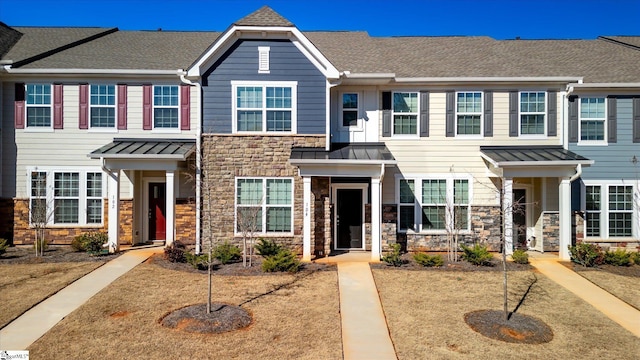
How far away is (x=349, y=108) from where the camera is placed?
43.1 feet

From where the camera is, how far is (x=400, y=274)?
1029 centimetres

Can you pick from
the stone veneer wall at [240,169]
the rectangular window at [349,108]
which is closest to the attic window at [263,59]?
the stone veneer wall at [240,169]

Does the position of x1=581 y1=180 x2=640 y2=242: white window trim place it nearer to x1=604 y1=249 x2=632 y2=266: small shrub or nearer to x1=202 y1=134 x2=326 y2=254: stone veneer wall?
x1=604 y1=249 x2=632 y2=266: small shrub

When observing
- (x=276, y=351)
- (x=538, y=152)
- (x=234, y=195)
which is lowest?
(x=276, y=351)

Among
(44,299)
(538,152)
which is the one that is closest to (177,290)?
(44,299)

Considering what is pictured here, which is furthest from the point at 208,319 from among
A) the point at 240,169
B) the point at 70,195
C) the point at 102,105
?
the point at 102,105

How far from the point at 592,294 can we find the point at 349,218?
23.3ft

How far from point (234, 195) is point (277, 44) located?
17.0ft

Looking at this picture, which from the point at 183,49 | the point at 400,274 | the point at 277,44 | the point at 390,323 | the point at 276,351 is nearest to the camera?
the point at 276,351

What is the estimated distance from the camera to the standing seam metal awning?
461 inches

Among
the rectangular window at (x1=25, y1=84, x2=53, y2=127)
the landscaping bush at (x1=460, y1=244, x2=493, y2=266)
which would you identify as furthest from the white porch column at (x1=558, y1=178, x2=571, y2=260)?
the rectangular window at (x1=25, y1=84, x2=53, y2=127)

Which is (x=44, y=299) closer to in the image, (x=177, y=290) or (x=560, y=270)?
(x=177, y=290)

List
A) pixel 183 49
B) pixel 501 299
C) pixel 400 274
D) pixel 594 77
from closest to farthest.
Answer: pixel 501 299, pixel 400 274, pixel 594 77, pixel 183 49

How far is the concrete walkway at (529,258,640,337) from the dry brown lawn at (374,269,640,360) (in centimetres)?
27
